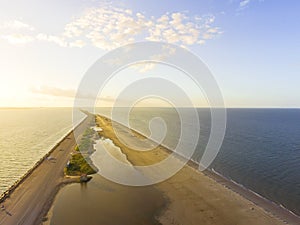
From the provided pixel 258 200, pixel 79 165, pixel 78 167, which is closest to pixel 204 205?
pixel 258 200

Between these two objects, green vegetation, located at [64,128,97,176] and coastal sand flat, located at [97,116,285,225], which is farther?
green vegetation, located at [64,128,97,176]

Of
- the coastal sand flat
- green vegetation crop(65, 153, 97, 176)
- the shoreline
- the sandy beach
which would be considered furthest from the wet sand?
the shoreline

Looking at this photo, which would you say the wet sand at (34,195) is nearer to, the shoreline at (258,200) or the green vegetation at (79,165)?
the green vegetation at (79,165)

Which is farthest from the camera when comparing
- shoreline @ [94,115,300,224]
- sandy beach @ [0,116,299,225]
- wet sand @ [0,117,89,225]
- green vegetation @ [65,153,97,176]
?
green vegetation @ [65,153,97,176]

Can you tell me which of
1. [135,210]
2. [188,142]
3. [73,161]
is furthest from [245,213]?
[188,142]

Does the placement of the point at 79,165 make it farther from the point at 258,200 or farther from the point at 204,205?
the point at 258,200

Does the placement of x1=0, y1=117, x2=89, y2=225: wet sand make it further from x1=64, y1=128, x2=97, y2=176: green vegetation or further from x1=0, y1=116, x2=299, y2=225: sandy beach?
x1=64, y1=128, x2=97, y2=176: green vegetation
